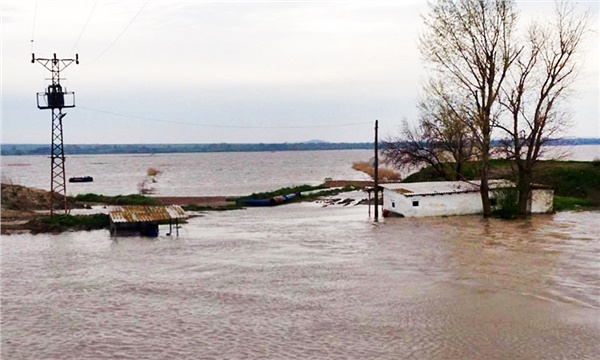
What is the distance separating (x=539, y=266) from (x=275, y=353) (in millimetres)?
13451

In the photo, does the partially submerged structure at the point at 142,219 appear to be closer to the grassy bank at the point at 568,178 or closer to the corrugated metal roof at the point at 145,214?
the corrugated metal roof at the point at 145,214

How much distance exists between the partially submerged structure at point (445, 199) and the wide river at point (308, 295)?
433cm

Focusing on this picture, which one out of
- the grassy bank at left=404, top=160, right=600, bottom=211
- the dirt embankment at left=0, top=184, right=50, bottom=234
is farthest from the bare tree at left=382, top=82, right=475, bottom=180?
the dirt embankment at left=0, top=184, right=50, bottom=234

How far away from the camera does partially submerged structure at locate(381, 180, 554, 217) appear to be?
39.0m

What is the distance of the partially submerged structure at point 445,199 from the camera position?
3897 cm

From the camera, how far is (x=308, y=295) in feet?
66.6

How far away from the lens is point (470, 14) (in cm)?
3853

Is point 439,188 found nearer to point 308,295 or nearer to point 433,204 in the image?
point 433,204

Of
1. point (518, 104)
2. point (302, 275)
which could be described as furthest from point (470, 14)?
point (302, 275)

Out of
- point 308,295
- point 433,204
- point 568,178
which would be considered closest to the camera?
point 308,295

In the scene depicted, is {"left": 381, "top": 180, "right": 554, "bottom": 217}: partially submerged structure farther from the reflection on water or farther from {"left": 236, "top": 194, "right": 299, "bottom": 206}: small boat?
{"left": 236, "top": 194, "right": 299, "bottom": 206}: small boat

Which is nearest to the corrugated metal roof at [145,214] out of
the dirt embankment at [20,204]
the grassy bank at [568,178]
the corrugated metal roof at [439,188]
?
the dirt embankment at [20,204]

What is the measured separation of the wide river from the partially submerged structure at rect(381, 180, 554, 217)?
4329 millimetres

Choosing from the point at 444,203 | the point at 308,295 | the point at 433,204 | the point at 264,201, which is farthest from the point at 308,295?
the point at 264,201
